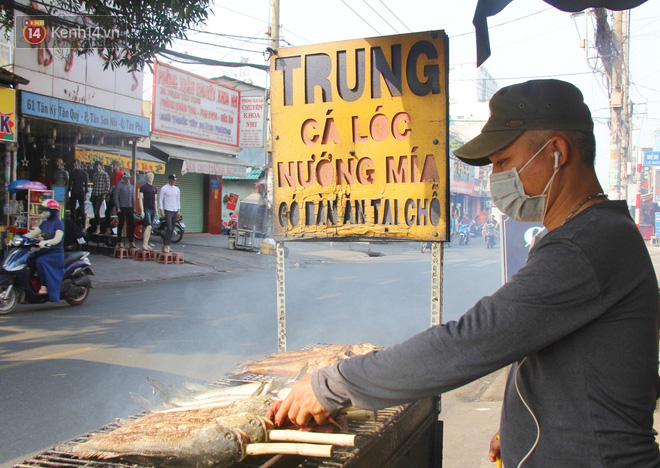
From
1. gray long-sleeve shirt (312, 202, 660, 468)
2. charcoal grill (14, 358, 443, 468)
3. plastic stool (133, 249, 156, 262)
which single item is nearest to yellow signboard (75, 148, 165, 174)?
plastic stool (133, 249, 156, 262)

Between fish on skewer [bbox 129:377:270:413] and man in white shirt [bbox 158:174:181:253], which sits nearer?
fish on skewer [bbox 129:377:270:413]

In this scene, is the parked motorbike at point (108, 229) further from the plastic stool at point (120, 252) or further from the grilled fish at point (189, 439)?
the grilled fish at point (189, 439)

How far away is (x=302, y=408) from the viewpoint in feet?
5.13

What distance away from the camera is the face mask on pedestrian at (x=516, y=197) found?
154 cm

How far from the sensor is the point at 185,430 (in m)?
1.78

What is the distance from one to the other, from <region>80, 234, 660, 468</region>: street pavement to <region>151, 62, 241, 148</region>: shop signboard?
4053 mm

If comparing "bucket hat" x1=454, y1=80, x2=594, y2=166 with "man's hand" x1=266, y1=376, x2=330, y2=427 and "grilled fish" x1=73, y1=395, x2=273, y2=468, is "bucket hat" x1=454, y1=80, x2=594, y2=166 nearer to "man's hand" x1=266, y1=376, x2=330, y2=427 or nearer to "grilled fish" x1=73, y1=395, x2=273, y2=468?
"man's hand" x1=266, y1=376, x2=330, y2=427

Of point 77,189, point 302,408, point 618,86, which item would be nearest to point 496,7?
point 302,408

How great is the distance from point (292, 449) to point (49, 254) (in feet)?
26.0

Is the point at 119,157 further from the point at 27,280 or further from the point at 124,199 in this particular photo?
the point at 27,280

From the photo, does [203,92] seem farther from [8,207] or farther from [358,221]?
[358,221]

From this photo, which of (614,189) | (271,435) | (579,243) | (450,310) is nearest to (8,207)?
(450,310)

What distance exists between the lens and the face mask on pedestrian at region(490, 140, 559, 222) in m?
1.54

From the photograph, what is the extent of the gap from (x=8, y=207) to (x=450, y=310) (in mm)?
9233
